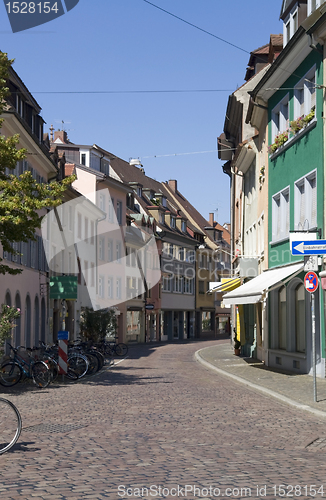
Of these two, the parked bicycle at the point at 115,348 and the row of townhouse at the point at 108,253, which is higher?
the row of townhouse at the point at 108,253

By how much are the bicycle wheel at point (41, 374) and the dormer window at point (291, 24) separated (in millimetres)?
13504

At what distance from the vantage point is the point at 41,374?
61.7 ft

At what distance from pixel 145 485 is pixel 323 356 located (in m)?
13.4

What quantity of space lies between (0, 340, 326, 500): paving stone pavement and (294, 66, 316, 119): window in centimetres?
913

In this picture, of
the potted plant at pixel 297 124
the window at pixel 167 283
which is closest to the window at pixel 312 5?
→ the potted plant at pixel 297 124

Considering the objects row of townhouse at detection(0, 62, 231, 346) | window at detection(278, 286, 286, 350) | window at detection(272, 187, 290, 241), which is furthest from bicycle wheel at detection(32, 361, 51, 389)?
window at detection(272, 187, 290, 241)

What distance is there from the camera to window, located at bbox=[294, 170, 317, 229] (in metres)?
21.2

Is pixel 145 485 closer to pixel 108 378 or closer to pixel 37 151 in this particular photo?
pixel 108 378

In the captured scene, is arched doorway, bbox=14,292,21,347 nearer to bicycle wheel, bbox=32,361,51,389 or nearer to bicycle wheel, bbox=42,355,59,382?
bicycle wheel, bbox=42,355,59,382

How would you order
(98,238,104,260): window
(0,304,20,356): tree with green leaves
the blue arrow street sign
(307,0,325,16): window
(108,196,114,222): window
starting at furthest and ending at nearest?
1. (108,196,114,222): window
2. (98,238,104,260): window
3. (307,0,325,16): window
4. (0,304,20,356): tree with green leaves
5. the blue arrow street sign

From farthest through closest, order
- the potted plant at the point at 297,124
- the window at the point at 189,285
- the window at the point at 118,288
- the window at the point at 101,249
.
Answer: the window at the point at 189,285, the window at the point at 118,288, the window at the point at 101,249, the potted plant at the point at 297,124

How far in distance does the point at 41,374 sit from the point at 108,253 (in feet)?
129

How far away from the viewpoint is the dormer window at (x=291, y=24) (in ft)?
78.6

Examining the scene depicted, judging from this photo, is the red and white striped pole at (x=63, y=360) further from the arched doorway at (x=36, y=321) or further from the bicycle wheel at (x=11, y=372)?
the arched doorway at (x=36, y=321)
